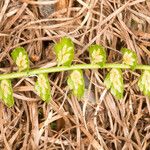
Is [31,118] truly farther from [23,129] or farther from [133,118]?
[133,118]

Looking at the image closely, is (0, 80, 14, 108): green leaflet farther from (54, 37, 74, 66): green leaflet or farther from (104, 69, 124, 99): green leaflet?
(104, 69, 124, 99): green leaflet

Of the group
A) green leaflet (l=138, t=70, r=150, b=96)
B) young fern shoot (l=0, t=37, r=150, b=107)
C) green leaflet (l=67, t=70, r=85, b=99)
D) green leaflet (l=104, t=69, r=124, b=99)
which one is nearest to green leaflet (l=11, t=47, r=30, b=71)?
young fern shoot (l=0, t=37, r=150, b=107)

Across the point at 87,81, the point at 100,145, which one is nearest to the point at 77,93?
the point at 87,81

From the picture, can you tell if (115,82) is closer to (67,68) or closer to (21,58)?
(67,68)

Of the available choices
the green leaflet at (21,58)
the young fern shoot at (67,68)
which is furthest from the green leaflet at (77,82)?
the green leaflet at (21,58)


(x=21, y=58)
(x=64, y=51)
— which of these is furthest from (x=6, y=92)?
(x=64, y=51)
